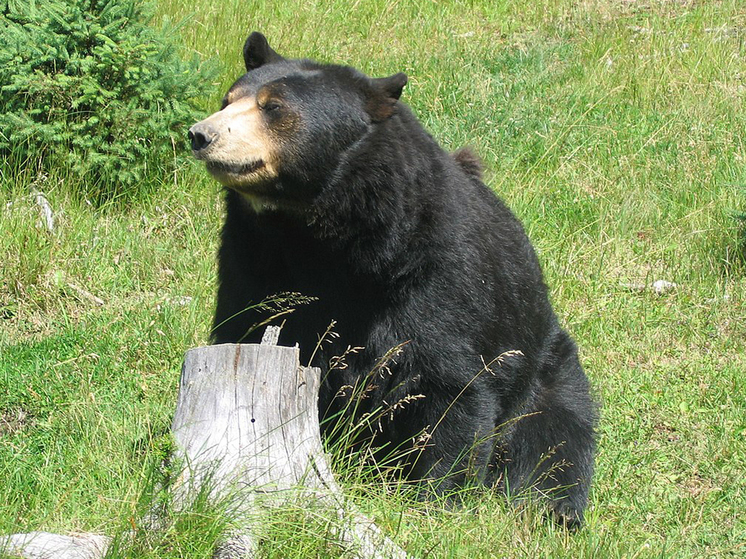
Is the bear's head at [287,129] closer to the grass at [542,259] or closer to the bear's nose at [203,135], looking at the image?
the bear's nose at [203,135]

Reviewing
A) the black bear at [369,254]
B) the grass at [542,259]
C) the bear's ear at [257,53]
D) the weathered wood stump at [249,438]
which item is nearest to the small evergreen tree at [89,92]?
the grass at [542,259]

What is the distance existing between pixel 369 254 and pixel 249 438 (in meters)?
1.16

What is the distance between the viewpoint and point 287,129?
395 cm

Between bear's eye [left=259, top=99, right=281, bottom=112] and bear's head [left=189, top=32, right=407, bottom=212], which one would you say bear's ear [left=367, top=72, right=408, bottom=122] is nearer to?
bear's head [left=189, top=32, right=407, bottom=212]

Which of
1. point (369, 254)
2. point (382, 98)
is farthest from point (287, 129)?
Answer: point (369, 254)

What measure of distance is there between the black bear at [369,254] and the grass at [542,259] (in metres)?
0.41

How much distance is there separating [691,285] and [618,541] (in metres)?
3.11

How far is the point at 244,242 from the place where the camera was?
4.14m

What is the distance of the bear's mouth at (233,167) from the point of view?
376cm

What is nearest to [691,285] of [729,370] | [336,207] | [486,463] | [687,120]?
[729,370]

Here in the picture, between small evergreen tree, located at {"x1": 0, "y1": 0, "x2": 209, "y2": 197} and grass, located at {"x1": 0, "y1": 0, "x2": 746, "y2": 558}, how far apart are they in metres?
0.22

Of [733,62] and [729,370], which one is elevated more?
[733,62]

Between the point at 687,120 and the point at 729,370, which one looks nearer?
the point at 729,370

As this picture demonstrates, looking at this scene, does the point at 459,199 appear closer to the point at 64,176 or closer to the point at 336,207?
the point at 336,207
